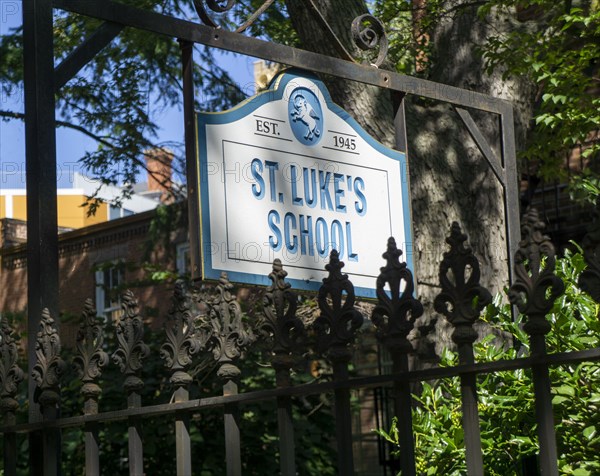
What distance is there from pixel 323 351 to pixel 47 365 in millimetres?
962

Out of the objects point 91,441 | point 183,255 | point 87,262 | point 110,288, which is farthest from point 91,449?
point 87,262

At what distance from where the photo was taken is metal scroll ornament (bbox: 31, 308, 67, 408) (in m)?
3.07

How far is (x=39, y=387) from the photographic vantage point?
313cm

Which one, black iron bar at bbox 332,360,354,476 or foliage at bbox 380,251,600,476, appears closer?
black iron bar at bbox 332,360,354,476

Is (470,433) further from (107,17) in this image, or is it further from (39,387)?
(107,17)

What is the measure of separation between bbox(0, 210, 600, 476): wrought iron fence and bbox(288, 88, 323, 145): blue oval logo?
38.9 inches

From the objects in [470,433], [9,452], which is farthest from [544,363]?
[9,452]

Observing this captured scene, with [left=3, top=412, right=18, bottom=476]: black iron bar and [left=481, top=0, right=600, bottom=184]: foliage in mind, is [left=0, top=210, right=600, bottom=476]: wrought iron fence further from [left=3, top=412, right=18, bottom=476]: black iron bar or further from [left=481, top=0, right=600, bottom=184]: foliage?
[left=481, top=0, right=600, bottom=184]: foliage

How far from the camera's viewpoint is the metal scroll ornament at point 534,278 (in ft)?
7.64

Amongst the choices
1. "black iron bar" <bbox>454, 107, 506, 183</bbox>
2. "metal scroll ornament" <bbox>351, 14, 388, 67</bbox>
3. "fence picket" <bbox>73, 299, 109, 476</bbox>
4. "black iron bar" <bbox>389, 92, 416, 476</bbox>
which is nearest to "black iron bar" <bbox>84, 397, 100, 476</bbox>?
"fence picket" <bbox>73, 299, 109, 476</bbox>

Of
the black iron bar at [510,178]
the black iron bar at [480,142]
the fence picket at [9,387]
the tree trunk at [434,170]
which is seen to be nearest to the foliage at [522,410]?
the black iron bar at [510,178]

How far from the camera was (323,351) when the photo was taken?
2586mm

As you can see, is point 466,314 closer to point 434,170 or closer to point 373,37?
point 373,37

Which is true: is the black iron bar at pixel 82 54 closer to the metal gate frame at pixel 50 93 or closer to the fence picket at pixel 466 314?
the metal gate frame at pixel 50 93
